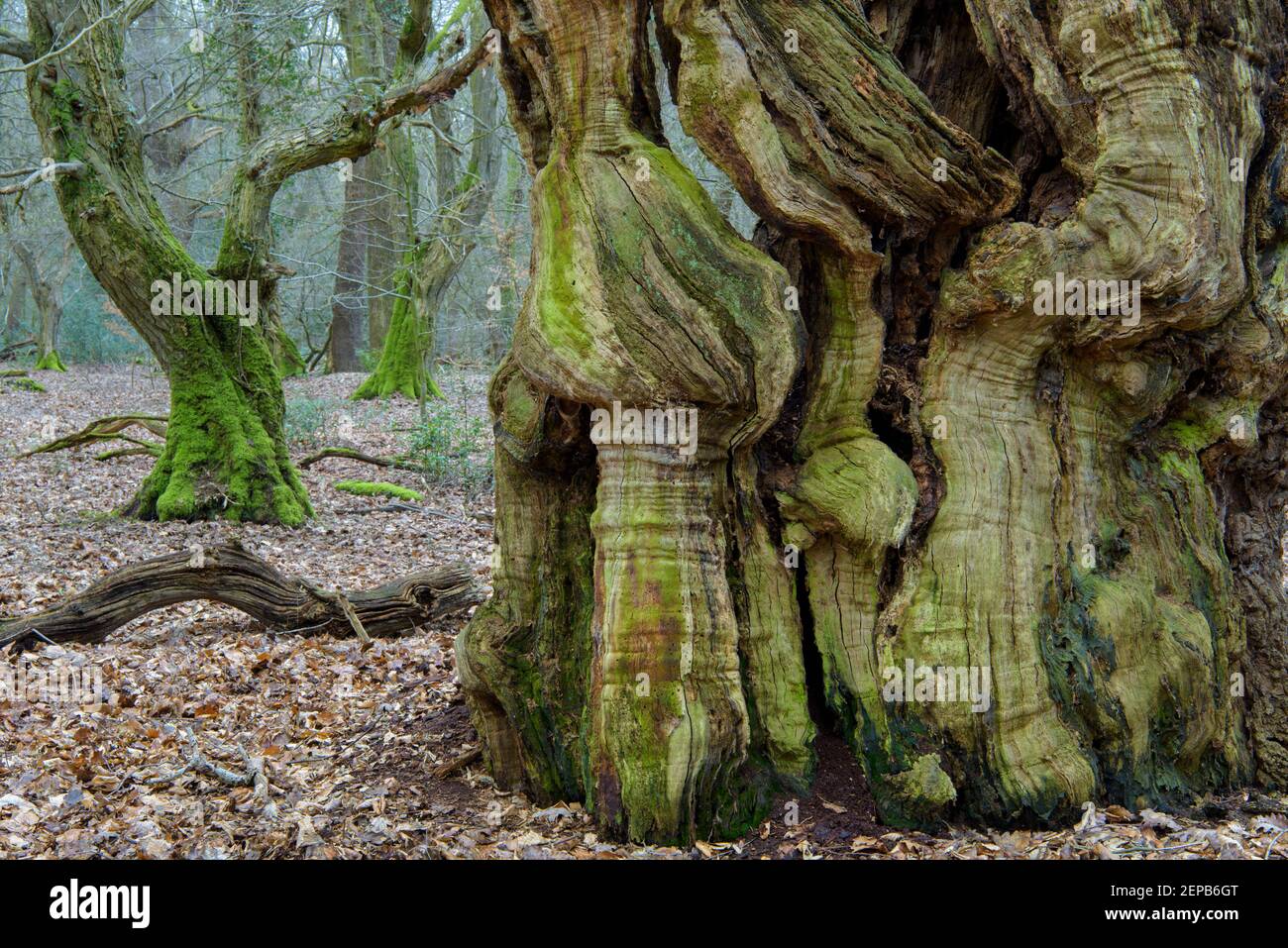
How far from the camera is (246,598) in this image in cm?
663

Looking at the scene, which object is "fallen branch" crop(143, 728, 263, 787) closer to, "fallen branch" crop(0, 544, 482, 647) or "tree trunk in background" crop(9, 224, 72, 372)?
"fallen branch" crop(0, 544, 482, 647)

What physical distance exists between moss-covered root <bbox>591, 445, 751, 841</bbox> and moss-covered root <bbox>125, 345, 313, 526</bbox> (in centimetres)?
708

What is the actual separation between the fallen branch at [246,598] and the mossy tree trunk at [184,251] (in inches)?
134

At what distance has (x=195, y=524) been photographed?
959cm

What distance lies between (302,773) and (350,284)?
17499 mm

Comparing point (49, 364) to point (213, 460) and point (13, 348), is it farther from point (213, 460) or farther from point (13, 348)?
point (213, 460)

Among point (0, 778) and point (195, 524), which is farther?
point (195, 524)

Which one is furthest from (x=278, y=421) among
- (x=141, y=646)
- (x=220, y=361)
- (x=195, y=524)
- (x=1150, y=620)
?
(x=1150, y=620)

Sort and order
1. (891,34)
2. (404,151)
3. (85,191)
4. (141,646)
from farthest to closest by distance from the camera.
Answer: (404,151), (85,191), (141,646), (891,34)

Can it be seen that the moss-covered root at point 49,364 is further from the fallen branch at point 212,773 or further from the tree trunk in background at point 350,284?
the fallen branch at point 212,773

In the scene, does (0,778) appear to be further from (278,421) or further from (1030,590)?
(278,421)

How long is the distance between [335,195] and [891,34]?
84.7ft

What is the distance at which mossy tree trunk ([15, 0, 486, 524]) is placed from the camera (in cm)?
926
